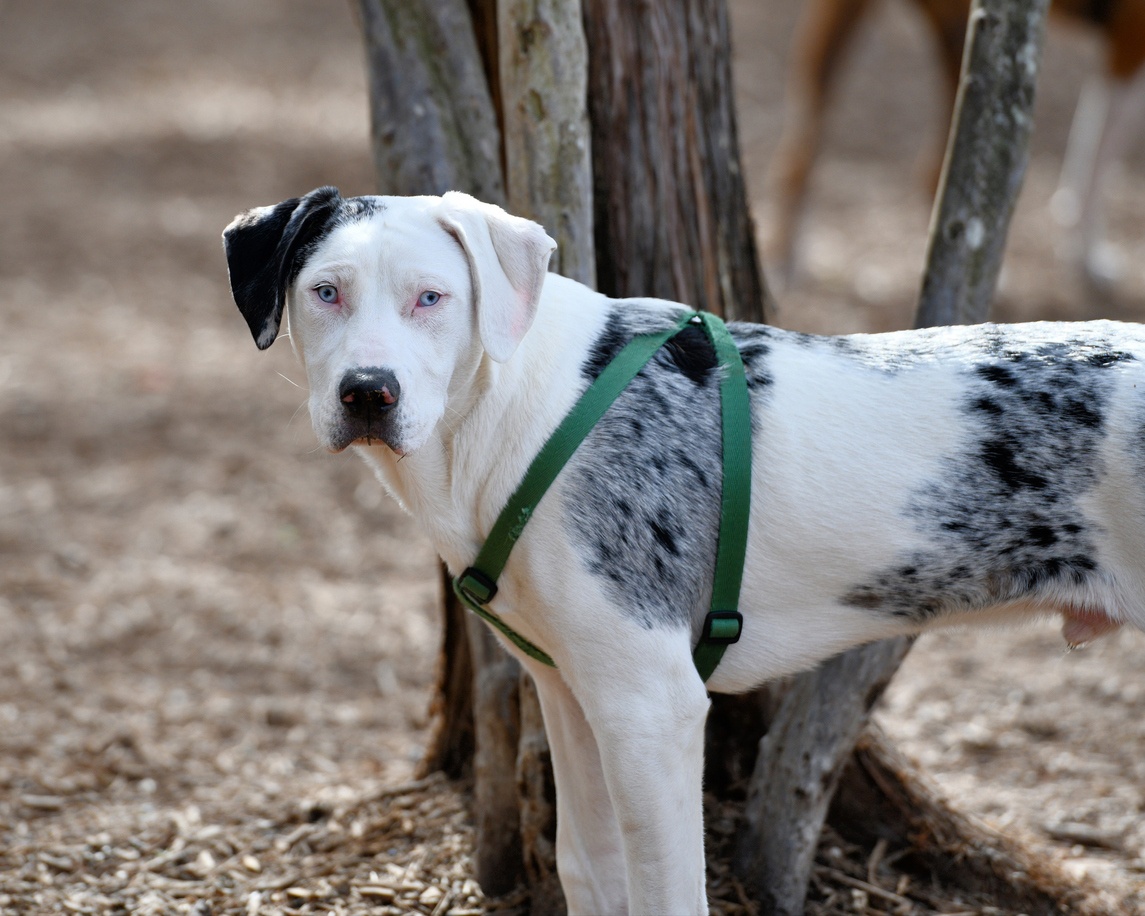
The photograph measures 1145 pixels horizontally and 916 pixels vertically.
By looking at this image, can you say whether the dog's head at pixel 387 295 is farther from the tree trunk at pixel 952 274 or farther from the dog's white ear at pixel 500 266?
the tree trunk at pixel 952 274

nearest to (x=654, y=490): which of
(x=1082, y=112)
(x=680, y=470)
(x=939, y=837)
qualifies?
(x=680, y=470)

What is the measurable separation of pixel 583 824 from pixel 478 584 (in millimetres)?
793

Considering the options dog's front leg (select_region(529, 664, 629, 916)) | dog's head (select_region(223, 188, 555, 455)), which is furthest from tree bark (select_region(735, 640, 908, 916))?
dog's head (select_region(223, 188, 555, 455))

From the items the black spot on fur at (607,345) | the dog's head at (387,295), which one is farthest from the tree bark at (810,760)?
the dog's head at (387,295)

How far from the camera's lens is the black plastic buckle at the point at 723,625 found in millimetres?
2672

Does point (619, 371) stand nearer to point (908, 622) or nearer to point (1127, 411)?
point (908, 622)

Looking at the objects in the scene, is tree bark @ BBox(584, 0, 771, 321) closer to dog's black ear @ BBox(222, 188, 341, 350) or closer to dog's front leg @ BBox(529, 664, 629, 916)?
dog's black ear @ BBox(222, 188, 341, 350)

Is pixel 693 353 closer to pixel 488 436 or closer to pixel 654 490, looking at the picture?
pixel 654 490

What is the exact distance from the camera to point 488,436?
104 inches

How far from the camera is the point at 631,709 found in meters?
2.57

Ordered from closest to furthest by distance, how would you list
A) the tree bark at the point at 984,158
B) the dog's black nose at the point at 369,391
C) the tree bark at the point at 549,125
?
1. the dog's black nose at the point at 369,391
2. the tree bark at the point at 549,125
3. the tree bark at the point at 984,158

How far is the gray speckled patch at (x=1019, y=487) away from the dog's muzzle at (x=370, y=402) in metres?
1.05

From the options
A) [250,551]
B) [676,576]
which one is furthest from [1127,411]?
[250,551]

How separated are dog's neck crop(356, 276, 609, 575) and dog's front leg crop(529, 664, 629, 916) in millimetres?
522
